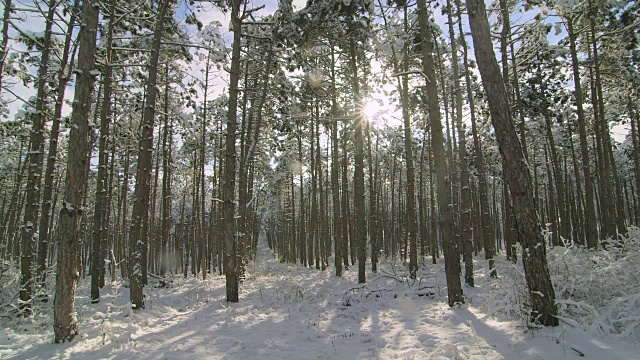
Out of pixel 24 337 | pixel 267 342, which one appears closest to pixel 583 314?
pixel 267 342

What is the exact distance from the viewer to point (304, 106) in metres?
15.1

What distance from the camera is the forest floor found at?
448cm

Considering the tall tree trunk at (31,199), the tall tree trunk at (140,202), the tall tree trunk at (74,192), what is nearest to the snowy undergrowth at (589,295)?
the tall tree trunk at (74,192)

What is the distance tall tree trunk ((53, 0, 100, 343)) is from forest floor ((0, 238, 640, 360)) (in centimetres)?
47

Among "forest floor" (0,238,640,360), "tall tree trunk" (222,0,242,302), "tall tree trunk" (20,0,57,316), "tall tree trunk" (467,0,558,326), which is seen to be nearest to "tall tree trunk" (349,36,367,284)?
"forest floor" (0,238,640,360)

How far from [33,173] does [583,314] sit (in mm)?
12246

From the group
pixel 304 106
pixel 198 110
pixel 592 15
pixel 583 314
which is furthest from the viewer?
pixel 198 110

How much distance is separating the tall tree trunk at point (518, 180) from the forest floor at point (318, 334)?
1.47 ft

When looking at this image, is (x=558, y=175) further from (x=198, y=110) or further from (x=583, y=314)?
(x=198, y=110)

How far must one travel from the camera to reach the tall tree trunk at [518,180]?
15.5ft

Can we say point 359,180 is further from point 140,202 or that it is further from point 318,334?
point 140,202

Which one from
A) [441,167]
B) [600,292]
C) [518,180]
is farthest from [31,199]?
[600,292]

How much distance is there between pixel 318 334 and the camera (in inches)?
265

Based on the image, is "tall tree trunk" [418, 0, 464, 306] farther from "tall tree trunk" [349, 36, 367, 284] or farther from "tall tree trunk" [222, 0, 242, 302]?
"tall tree trunk" [222, 0, 242, 302]
